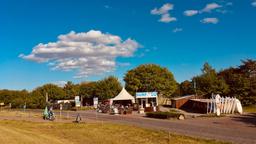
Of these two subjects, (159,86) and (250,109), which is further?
(159,86)

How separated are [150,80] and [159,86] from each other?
301 centimetres

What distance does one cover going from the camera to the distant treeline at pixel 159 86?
72125 millimetres

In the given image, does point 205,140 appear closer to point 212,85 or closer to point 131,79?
point 212,85

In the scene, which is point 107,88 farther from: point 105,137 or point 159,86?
point 105,137

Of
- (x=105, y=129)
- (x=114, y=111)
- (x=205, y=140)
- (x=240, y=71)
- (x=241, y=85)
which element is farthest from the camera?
(x=240, y=71)

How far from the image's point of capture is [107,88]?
3866 inches

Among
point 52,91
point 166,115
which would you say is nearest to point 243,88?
point 166,115

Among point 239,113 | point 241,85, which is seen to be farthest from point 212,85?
point 239,113

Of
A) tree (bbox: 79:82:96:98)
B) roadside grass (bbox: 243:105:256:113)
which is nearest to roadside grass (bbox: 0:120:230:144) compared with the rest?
roadside grass (bbox: 243:105:256:113)

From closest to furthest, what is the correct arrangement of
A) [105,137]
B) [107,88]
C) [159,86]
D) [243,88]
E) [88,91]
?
[105,137]
[243,88]
[107,88]
[159,86]
[88,91]

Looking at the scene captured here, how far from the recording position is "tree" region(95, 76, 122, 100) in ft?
321

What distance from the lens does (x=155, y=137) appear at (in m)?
26.9

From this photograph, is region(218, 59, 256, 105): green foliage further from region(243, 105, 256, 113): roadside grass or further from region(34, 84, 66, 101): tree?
region(34, 84, 66, 101): tree

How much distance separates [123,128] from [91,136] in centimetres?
549
